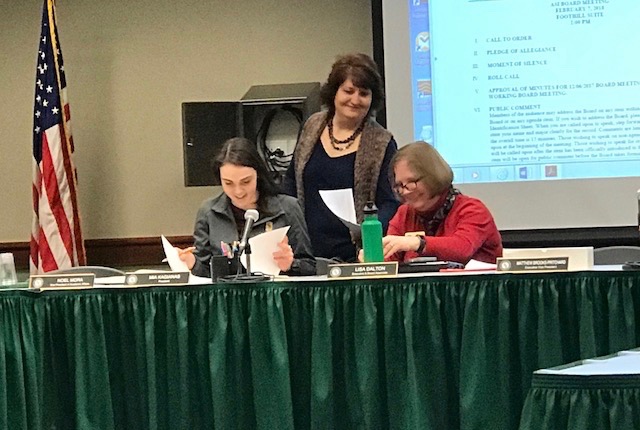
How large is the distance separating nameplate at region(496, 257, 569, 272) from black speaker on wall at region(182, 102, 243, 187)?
1964 mm

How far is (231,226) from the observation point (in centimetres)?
304

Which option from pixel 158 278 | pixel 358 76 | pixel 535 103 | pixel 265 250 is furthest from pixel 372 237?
pixel 535 103

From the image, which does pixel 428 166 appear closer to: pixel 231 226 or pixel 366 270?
pixel 366 270

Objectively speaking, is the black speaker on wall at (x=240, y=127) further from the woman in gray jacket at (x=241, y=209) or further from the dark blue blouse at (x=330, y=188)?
the woman in gray jacket at (x=241, y=209)

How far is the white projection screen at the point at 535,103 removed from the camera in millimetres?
3807

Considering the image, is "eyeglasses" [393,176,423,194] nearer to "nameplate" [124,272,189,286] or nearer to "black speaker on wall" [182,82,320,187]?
"nameplate" [124,272,189,286]

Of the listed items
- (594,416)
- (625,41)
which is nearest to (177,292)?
(594,416)

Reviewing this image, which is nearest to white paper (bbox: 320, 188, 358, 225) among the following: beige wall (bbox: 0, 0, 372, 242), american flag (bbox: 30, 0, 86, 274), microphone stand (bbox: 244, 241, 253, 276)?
microphone stand (bbox: 244, 241, 253, 276)

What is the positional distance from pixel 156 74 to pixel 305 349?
2562 millimetres

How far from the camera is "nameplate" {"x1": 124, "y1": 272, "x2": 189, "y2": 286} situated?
238 cm

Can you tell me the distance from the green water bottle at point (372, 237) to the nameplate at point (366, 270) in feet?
0.36

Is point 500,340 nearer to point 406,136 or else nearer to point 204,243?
point 204,243

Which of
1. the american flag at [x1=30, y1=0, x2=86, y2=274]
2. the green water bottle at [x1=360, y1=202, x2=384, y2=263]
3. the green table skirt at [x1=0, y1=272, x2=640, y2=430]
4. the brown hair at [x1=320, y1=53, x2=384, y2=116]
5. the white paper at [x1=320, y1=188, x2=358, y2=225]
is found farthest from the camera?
the american flag at [x1=30, y1=0, x2=86, y2=274]

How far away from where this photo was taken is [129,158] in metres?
4.56
